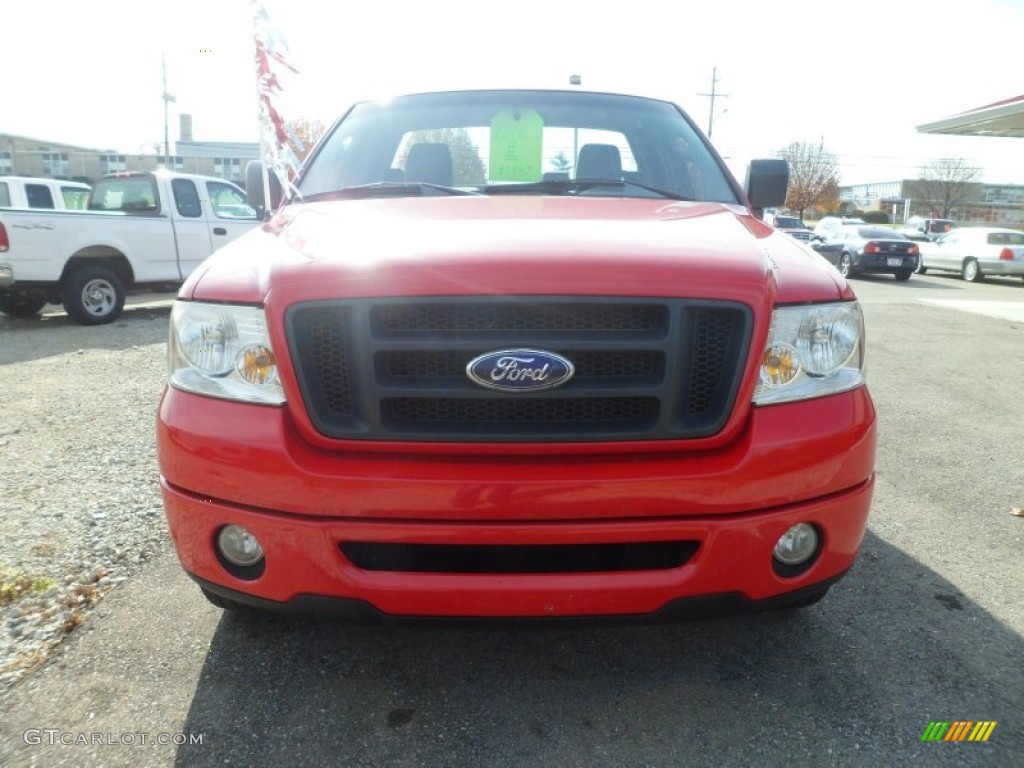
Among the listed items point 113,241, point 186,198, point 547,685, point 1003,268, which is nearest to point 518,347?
point 547,685

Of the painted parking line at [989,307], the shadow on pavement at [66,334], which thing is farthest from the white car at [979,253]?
the shadow on pavement at [66,334]

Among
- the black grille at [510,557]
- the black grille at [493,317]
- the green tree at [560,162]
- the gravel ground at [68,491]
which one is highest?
the green tree at [560,162]

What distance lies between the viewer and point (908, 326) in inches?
424

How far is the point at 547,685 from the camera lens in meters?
2.28

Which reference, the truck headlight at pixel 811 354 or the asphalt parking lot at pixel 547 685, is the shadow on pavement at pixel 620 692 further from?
the truck headlight at pixel 811 354

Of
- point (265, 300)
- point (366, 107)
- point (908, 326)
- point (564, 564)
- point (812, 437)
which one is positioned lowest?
point (908, 326)

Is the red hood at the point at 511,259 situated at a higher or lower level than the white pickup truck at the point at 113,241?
higher

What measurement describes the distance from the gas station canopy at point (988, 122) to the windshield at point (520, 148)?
18.0 meters

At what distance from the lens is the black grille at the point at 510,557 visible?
1912 millimetres

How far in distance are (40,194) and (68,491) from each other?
418 inches

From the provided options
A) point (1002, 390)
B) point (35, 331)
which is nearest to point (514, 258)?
point (1002, 390)

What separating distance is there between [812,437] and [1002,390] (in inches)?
229

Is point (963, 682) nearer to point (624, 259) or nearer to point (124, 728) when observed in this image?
point (624, 259)

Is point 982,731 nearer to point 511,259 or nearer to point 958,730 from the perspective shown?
point 958,730
